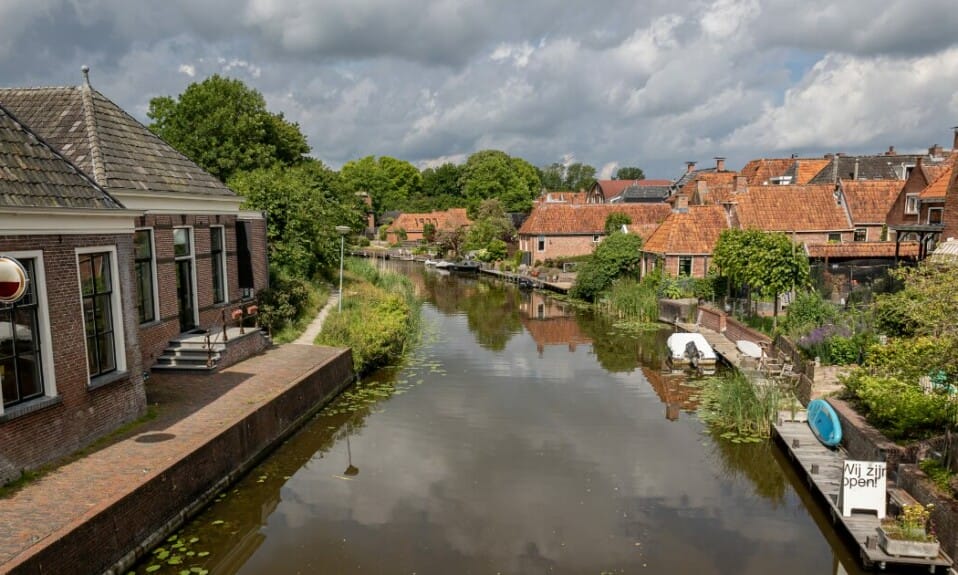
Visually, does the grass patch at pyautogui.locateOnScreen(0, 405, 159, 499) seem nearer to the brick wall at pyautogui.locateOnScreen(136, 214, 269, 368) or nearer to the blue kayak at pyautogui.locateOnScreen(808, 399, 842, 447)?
the brick wall at pyautogui.locateOnScreen(136, 214, 269, 368)

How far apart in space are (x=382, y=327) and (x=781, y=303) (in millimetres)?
16297

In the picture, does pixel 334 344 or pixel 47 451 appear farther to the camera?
pixel 334 344

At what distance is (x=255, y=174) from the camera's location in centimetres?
2594

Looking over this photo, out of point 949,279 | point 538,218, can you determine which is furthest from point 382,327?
point 538,218

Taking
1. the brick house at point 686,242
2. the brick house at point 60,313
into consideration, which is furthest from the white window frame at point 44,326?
the brick house at point 686,242

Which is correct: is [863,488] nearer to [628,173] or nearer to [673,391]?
[673,391]

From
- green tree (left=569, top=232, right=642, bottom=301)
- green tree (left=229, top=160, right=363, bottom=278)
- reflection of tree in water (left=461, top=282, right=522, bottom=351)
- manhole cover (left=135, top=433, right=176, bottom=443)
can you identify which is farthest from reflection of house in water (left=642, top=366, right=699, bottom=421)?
green tree (left=569, top=232, right=642, bottom=301)

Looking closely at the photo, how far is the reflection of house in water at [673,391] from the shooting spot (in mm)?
16781

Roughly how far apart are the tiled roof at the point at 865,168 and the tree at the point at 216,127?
3346 cm

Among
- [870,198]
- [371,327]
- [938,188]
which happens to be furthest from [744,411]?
[870,198]

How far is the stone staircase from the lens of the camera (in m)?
15.2

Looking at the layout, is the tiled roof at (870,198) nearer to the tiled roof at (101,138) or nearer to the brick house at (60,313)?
the tiled roof at (101,138)

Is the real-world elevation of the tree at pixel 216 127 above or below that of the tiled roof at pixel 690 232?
above

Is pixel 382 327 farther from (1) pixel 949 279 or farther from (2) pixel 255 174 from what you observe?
(1) pixel 949 279
